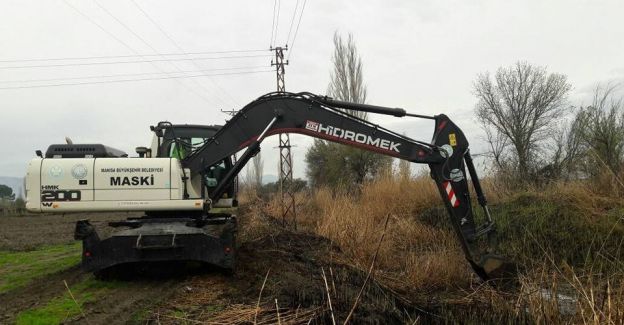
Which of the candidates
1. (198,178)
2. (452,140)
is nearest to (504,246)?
(452,140)

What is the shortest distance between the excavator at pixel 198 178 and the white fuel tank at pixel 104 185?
16 millimetres

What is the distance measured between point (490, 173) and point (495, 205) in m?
2.03

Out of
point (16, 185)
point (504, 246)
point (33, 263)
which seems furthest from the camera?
point (16, 185)

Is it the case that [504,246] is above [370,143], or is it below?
below

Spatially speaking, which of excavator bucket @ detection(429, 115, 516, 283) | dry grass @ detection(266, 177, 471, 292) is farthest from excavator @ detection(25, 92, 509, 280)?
dry grass @ detection(266, 177, 471, 292)

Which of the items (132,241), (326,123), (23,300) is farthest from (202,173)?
(23,300)

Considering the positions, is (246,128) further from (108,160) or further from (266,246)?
(266,246)

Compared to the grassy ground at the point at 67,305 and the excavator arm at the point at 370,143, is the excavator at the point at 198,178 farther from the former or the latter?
the grassy ground at the point at 67,305

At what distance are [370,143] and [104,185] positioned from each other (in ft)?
14.4

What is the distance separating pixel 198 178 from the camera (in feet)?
29.0

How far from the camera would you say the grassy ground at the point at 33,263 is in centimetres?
874

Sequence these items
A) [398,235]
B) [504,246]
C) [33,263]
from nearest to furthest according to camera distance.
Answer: [33,263]
[504,246]
[398,235]

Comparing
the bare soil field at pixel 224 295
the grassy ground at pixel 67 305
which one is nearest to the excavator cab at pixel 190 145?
the bare soil field at pixel 224 295

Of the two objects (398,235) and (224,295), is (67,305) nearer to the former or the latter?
(224,295)
